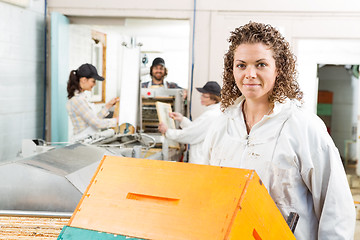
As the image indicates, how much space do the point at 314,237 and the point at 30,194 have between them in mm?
1286

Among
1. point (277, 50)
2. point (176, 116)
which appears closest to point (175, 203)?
point (277, 50)

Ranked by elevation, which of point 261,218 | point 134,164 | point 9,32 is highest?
point 9,32

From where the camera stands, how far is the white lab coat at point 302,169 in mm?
1208

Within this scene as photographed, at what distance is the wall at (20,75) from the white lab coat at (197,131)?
148cm

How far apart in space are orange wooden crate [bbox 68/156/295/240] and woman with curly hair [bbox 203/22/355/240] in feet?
0.77

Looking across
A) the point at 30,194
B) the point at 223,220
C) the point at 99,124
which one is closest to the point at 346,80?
the point at 99,124

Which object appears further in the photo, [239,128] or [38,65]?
[38,65]

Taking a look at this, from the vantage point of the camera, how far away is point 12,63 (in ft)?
12.2

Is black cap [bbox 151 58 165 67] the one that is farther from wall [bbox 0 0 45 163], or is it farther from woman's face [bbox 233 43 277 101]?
woman's face [bbox 233 43 277 101]

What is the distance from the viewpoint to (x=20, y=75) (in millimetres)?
3861

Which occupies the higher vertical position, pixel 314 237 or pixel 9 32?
pixel 9 32

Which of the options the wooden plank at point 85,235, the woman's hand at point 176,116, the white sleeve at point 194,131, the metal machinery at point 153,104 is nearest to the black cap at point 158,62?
the metal machinery at point 153,104

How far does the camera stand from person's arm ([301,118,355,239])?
3.94 ft

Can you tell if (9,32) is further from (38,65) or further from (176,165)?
(176,165)
